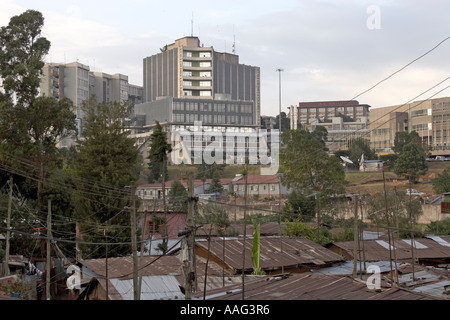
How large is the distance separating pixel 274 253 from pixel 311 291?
11.3m

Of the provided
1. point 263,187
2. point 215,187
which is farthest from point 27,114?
point 263,187

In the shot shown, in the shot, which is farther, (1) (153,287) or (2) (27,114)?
(2) (27,114)

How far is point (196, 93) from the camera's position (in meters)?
107

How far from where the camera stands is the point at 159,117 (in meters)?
100

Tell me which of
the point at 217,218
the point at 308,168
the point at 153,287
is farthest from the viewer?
the point at 308,168

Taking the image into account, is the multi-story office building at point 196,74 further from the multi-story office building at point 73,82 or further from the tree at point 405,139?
the tree at point 405,139

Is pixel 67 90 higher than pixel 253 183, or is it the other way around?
pixel 67 90

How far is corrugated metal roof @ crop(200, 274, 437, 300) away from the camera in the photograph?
42.5 ft

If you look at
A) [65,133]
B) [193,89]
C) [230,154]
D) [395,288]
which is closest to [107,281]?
[395,288]

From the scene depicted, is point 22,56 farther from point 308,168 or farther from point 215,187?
point 215,187
